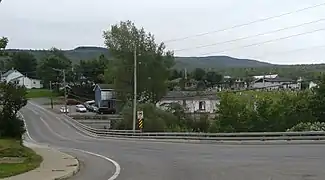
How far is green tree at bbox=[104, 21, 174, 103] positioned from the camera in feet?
301

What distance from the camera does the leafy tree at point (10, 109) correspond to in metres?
45.9

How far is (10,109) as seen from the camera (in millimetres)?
47156

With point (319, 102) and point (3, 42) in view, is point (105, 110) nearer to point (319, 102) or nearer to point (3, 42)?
point (319, 102)

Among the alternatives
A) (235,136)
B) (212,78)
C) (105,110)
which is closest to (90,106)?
(105,110)

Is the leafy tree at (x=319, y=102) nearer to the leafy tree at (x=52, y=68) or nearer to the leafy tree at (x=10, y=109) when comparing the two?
the leafy tree at (x=10, y=109)

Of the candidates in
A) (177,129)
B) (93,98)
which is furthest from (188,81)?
(177,129)

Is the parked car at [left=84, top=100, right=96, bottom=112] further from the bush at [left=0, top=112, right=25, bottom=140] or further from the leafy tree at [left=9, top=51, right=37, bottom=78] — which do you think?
the bush at [left=0, top=112, right=25, bottom=140]

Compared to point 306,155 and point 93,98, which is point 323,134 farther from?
point 93,98

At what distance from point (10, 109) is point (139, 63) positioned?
46090 millimetres

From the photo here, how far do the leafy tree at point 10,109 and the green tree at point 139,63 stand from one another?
4272 cm

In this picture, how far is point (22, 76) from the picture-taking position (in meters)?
170

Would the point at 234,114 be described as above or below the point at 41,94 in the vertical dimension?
below

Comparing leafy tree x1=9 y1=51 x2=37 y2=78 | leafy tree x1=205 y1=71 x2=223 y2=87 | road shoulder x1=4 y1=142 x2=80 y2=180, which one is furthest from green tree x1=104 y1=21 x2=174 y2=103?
leafy tree x1=9 y1=51 x2=37 y2=78

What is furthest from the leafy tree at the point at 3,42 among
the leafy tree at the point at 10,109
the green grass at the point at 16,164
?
the leafy tree at the point at 10,109
